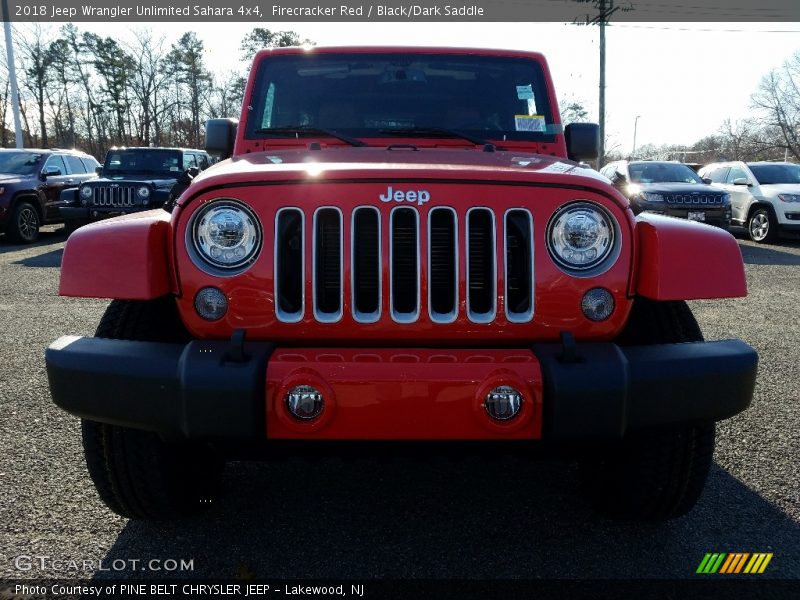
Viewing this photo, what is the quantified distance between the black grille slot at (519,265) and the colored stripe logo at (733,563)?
1.09 metres

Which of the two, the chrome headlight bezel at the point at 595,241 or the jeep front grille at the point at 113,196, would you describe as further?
the jeep front grille at the point at 113,196

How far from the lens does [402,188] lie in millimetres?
Answer: 2088

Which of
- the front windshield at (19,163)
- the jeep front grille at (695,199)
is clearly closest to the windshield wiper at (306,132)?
the jeep front grille at (695,199)

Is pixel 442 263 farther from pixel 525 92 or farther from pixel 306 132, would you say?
pixel 525 92

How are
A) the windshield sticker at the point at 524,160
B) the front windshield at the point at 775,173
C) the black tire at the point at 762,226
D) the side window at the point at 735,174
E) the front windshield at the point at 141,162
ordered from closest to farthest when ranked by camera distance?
the windshield sticker at the point at 524,160, the front windshield at the point at 141,162, the black tire at the point at 762,226, the front windshield at the point at 775,173, the side window at the point at 735,174

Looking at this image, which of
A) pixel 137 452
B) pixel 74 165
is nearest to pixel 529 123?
pixel 137 452

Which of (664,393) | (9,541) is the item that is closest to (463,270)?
(664,393)

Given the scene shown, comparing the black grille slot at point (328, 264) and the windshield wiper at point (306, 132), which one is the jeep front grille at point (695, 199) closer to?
the windshield wiper at point (306, 132)

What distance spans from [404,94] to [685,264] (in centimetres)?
189

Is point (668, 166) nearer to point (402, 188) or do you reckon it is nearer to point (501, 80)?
point (501, 80)

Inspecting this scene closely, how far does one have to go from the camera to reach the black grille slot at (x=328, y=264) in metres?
2.07

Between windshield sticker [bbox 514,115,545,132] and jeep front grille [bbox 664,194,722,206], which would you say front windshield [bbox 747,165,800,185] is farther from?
windshield sticker [bbox 514,115,545,132]

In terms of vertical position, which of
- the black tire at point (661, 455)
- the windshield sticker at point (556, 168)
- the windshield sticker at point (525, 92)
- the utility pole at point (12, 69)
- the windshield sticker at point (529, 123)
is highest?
the utility pole at point (12, 69)

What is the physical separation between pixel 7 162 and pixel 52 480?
11.8 m
